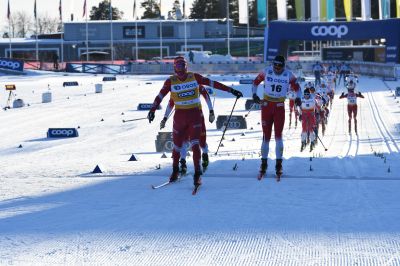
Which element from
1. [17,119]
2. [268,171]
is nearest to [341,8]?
[17,119]

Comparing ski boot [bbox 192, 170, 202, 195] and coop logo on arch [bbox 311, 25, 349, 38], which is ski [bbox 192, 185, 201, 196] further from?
coop logo on arch [bbox 311, 25, 349, 38]

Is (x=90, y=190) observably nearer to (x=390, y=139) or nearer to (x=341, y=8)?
(x=390, y=139)

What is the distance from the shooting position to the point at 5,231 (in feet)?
25.0

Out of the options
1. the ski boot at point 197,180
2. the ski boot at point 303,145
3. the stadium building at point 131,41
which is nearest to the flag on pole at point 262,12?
the stadium building at point 131,41

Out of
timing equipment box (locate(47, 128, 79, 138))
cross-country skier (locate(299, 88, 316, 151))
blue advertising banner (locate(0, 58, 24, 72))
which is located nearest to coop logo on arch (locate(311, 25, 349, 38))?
blue advertising banner (locate(0, 58, 24, 72))

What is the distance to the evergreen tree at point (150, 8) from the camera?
428 feet

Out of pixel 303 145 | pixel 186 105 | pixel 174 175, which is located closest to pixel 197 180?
pixel 174 175

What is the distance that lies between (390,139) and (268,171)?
11.9 m

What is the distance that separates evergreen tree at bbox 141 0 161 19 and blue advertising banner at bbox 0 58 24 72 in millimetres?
68532

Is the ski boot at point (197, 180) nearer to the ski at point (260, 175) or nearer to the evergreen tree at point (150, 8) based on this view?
the ski at point (260, 175)

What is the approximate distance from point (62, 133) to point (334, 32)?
3590 centimetres

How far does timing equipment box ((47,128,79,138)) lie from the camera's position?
2311 cm

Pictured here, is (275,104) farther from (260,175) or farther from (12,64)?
(12,64)

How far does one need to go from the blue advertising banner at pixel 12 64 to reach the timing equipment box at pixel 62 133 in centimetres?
4105
